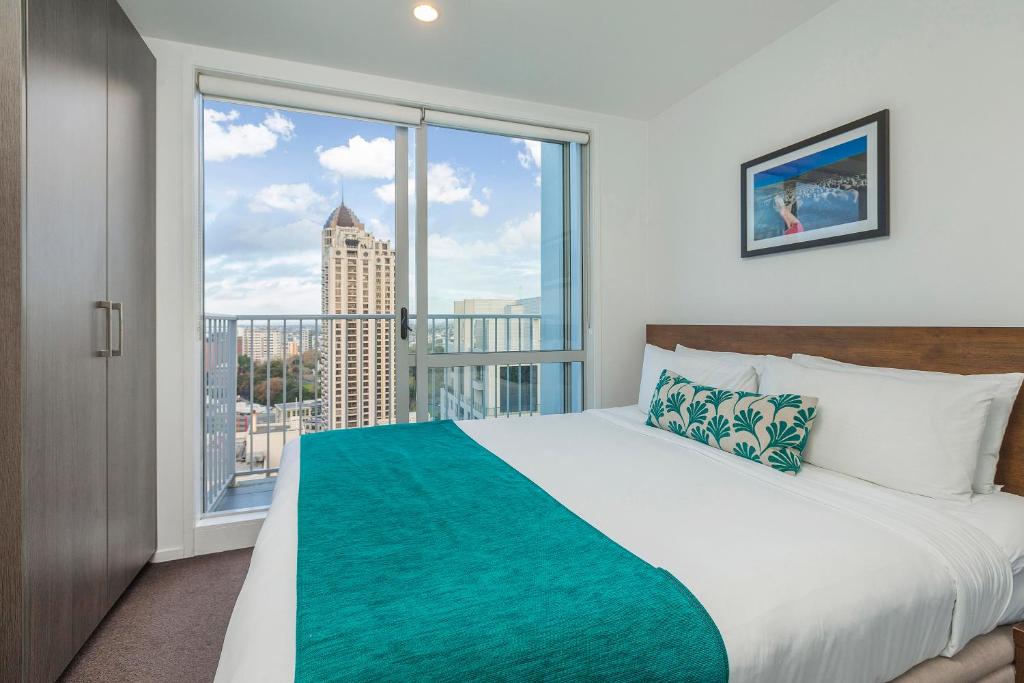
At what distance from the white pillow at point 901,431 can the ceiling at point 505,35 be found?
5.66 ft

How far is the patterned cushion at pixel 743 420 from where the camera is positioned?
170 cm

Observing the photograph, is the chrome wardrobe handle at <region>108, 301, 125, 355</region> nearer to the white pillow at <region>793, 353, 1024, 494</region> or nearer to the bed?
the bed

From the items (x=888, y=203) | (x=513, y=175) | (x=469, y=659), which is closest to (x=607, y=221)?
(x=513, y=175)

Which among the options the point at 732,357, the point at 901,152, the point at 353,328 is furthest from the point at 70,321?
the point at 901,152

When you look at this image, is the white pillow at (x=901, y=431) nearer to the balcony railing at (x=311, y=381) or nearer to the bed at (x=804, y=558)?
the bed at (x=804, y=558)

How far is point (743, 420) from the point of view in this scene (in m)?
1.83

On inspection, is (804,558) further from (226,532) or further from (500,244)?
(226,532)

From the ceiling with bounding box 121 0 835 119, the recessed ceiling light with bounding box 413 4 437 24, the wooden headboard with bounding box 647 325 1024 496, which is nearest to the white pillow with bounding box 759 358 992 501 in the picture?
the wooden headboard with bounding box 647 325 1024 496

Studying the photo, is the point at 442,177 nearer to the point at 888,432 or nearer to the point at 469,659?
the point at 888,432

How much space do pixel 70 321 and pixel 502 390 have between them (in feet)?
7.31

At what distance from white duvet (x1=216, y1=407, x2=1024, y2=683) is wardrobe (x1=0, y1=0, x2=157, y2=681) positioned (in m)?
0.68

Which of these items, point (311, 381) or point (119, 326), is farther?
point (311, 381)

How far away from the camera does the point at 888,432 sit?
1.53 m

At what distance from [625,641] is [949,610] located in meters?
0.84
